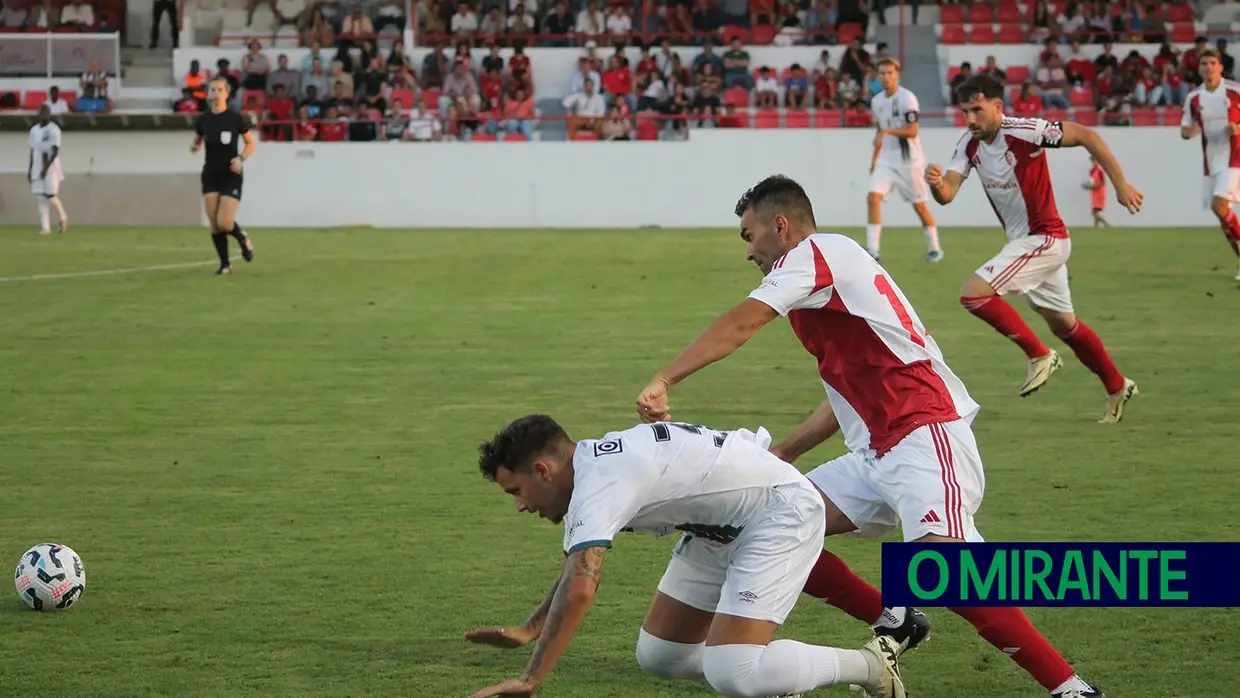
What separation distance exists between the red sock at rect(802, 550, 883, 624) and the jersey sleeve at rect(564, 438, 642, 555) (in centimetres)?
107

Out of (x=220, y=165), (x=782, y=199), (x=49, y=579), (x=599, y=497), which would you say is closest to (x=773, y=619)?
(x=599, y=497)

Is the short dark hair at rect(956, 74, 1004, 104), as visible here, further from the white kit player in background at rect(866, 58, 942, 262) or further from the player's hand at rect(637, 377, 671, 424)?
the white kit player in background at rect(866, 58, 942, 262)

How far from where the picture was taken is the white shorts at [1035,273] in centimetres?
1059

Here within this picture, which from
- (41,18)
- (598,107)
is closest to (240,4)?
(41,18)

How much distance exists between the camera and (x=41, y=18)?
3778 cm

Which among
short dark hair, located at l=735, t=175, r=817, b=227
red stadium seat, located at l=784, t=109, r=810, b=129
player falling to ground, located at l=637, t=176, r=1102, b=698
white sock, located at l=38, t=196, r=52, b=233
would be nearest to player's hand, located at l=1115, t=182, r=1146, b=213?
player falling to ground, located at l=637, t=176, r=1102, b=698

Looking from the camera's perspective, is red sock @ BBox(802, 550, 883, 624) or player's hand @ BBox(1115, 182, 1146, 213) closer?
red sock @ BBox(802, 550, 883, 624)

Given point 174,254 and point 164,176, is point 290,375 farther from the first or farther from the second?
point 164,176

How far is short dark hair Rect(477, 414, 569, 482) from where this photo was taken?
4.54 metres

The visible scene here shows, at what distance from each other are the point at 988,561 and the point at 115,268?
62.8 ft

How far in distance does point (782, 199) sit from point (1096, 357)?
18.5 ft

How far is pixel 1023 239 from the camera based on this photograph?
10.8 metres

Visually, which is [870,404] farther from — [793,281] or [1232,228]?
[1232,228]

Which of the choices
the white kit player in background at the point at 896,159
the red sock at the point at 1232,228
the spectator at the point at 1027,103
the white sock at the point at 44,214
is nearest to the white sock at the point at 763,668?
the red sock at the point at 1232,228
